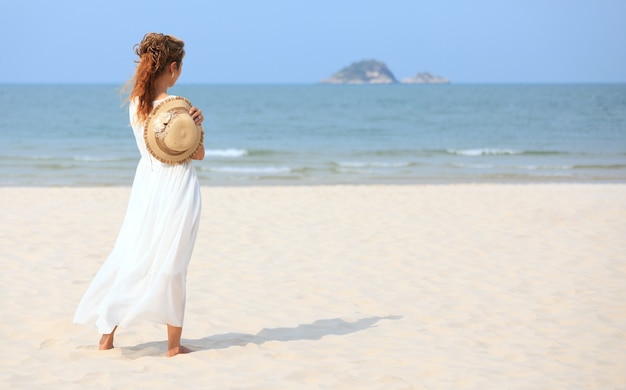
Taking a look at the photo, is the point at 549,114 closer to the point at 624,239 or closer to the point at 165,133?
the point at 624,239

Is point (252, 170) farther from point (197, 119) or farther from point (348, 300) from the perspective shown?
point (197, 119)

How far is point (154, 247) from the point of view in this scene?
14.9ft

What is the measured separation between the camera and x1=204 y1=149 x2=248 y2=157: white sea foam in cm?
2672

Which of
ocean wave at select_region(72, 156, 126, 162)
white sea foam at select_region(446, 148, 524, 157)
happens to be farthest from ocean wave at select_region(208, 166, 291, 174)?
white sea foam at select_region(446, 148, 524, 157)

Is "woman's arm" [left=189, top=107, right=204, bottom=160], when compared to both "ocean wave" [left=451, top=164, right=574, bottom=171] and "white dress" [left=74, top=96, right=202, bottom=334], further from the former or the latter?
"ocean wave" [left=451, top=164, right=574, bottom=171]

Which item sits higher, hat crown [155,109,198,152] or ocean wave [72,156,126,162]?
ocean wave [72,156,126,162]

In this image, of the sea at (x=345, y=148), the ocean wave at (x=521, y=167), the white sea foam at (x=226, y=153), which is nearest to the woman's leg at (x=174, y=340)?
the sea at (x=345, y=148)

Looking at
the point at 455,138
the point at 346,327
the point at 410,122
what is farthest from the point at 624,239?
the point at 410,122

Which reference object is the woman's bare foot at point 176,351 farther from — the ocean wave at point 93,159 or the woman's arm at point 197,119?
the ocean wave at point 93,159

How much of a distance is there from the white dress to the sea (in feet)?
9.73

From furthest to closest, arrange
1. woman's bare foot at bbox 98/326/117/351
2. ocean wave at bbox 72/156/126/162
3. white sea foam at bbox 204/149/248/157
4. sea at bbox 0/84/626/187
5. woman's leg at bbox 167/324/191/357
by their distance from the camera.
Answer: white sea foam at bbox 204/149/248/157 → ocean wave at bbox 72/156/126/162 → sea at bbox 0/84/626/187 → woman's bare foot at bbox 98/326/117/351 → woman's leg at bbox 167/324/191/357

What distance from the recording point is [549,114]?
163 feet

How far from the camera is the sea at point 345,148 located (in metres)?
20.2

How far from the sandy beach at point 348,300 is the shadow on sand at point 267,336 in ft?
0.07
